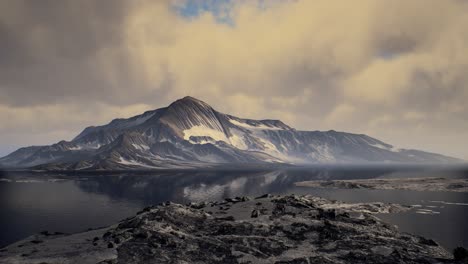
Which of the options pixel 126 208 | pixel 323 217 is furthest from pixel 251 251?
pixel 126 208

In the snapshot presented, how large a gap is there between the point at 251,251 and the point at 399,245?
3320 centimetres

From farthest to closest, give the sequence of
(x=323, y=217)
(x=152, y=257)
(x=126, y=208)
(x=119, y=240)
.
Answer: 1. (x=126, y=208)
2. (x=323, y=217)
3. (x=119, y=240)
4. (x=152, y=257)

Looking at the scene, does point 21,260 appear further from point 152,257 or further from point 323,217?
point 323,217

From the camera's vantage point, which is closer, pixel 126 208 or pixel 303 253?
pixel 303 253

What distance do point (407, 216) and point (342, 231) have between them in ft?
195

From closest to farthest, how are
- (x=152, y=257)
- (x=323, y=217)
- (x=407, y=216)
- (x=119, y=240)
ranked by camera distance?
(x=152, y=257) → (x=119, y=240) → (x=323, y=217) → (x=407, y=216)

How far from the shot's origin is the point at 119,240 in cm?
7312

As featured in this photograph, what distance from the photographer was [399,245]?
251 feet

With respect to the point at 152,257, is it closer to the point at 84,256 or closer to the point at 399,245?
the point at 84,256

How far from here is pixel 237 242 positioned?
247ft

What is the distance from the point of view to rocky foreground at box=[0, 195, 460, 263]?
219ft

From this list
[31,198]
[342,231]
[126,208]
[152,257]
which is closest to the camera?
[152,257]

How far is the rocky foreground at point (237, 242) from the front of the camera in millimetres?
66875

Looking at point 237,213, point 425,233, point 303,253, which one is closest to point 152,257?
point 303,253
